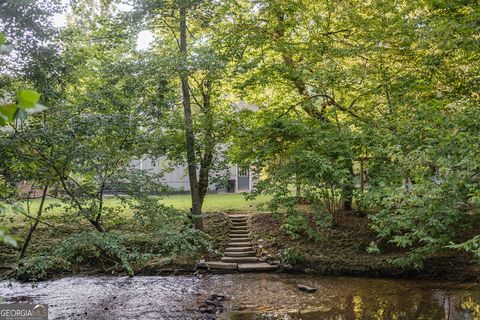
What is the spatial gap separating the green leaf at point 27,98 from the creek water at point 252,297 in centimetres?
671

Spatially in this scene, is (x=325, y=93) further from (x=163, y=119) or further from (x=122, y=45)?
(x=122, y=45)

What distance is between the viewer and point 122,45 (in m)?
10.2

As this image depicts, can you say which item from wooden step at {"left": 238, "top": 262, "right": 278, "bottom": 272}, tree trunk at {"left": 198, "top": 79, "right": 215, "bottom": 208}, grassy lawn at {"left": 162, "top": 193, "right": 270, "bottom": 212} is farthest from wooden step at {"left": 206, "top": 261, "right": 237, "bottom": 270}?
grassy lawn at {"left": 162, "top": 193, "right": 270, "bottom": 212}

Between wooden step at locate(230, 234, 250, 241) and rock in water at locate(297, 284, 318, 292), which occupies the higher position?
wooden step at locate(230, 234, 250, 241)

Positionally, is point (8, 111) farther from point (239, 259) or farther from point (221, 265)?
point (239, 259)

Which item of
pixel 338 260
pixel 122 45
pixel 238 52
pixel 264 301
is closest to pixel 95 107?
pixel 122 45

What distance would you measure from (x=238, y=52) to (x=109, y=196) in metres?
5.21

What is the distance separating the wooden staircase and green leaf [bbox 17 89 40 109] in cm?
958

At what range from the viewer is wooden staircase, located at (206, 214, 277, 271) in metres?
10.0

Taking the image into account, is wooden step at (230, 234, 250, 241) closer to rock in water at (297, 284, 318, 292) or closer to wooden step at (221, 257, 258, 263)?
wooden step at (221, 257, 258, 263)

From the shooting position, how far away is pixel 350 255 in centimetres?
1016

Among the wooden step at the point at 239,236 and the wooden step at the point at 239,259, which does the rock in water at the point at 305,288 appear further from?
the wooden step at the point at 239,236

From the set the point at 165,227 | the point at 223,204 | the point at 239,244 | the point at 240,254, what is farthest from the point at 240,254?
the point at 223,204

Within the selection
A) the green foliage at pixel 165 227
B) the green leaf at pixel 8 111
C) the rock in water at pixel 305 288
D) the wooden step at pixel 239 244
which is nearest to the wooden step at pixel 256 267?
the wooden step at pixel 239 244
